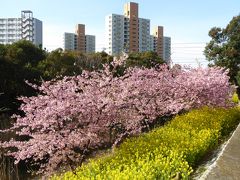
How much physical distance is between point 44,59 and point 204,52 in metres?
19.1

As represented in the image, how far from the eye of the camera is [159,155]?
22.1ft

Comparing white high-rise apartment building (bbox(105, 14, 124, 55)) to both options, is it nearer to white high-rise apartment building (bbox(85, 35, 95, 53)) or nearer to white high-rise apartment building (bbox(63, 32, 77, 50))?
white high-rise apartment building (bbox(63, 32, 77, 50))

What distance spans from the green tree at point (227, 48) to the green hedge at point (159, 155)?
102ft

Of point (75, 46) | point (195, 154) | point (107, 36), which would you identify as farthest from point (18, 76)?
point (75, 46)

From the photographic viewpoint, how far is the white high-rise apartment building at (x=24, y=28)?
10694 cm

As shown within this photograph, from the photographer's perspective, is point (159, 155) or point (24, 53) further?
point (24, 53)

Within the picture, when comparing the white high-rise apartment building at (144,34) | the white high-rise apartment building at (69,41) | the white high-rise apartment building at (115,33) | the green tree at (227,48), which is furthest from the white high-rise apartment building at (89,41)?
the green tree at (227,48)

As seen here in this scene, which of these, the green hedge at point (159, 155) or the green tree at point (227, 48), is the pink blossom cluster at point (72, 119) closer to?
the green hedge at point (159, 155)

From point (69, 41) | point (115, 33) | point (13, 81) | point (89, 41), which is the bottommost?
point (13, 81)

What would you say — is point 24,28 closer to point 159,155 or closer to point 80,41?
point 80,41

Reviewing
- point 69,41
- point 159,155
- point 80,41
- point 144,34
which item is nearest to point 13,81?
point 159,155

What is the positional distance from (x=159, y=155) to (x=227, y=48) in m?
37.6

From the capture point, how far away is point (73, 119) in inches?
333

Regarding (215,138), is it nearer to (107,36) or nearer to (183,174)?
(183,174)
